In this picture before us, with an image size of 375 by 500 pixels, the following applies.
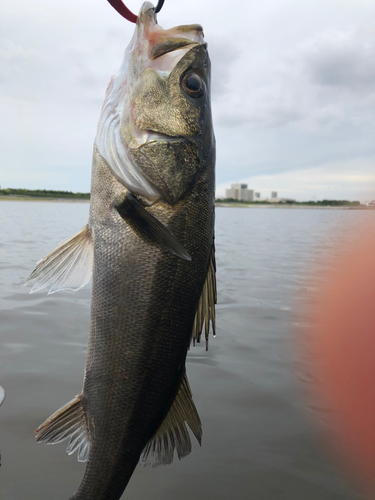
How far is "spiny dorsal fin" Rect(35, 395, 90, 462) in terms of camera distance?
172 centimetres

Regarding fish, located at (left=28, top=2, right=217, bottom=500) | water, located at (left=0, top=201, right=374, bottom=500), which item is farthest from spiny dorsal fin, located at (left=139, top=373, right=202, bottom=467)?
water, located at (left=0, top=201, right=374, bottom=500)

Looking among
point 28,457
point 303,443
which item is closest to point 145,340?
point 28,457

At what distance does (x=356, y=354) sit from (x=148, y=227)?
2.24m

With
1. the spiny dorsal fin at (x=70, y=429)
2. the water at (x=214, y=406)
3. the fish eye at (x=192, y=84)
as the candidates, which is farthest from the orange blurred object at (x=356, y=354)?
the spiny dorsal fin at (x=70, y=429)

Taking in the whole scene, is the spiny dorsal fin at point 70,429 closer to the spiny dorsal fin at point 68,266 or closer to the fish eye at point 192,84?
the spiny dorsal fin at point 68,266

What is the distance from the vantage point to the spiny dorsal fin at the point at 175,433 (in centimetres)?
176

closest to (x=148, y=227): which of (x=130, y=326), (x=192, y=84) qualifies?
(x=130, y=326)

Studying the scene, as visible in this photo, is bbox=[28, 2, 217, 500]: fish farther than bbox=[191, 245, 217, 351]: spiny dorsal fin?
No

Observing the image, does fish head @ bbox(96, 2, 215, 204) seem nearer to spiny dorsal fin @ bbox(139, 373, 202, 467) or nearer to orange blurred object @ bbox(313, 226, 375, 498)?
spiny dorsal fin @ bbox(139, 373, 202, 467)

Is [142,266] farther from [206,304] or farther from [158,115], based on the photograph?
[158,115]

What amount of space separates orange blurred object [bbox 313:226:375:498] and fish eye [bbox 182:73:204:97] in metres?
2.01

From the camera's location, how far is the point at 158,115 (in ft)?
5.72

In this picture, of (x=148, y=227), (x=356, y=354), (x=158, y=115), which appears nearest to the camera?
(x=148, y=227)

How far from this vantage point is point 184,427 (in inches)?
70.0
